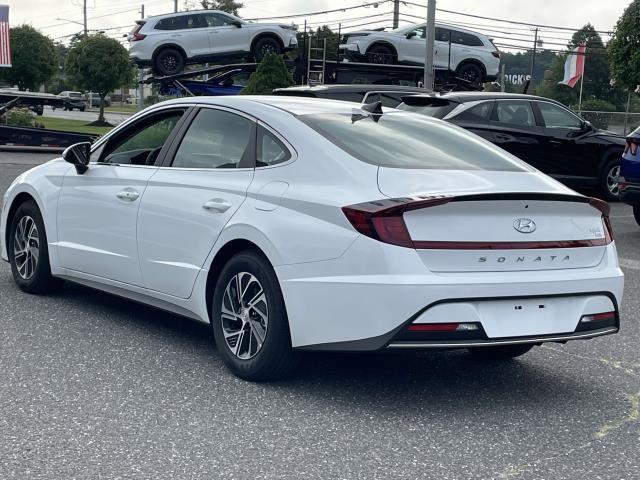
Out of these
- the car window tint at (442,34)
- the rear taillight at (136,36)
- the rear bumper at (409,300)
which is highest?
the car window tint at (442,34)

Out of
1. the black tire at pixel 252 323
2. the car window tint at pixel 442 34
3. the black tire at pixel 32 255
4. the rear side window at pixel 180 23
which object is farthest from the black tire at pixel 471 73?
the black tire at pixel 252 323

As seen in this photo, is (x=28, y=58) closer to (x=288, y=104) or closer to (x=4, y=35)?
(x=4, y=35)

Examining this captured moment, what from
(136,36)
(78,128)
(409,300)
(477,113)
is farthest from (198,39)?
(409,300)

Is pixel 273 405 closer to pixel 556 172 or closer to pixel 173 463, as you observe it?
pixel 173 463

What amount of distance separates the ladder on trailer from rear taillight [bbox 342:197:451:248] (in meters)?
18.9

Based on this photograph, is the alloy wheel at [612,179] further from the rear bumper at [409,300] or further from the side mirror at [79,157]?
the rear bumper at [409,300]

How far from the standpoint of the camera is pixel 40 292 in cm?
770

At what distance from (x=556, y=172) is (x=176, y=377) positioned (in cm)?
1145

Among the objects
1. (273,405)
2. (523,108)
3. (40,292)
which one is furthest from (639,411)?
(523,108)

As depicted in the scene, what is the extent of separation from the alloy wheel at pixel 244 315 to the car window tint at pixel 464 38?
72.0 ft

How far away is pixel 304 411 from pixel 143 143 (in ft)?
8.62

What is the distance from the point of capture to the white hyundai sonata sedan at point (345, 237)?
4.80m

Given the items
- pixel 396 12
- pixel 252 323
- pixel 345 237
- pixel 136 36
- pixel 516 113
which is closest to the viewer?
pixel 345 237

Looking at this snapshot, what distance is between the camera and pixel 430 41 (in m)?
24.3
